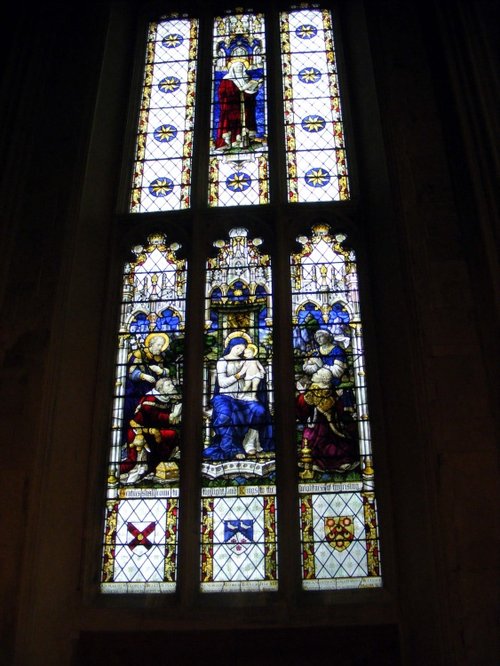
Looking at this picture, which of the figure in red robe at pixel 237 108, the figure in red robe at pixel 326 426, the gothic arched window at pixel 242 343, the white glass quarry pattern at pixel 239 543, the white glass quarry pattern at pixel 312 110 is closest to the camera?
the white glass quarry pattern at pixel 239 543

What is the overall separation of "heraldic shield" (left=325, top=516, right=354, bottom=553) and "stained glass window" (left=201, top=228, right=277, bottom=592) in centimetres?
35

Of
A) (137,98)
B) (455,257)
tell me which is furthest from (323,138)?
(455,257)

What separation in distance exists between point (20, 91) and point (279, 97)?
2.23 meters

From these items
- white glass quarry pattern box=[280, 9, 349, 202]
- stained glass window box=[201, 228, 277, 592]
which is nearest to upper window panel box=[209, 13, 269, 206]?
white glass quarry pattern box=[280, 9, 349, 202]

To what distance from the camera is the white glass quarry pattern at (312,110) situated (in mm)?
6684

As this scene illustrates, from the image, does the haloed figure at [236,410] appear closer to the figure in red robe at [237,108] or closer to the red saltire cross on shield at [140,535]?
the red saltire cross on shield at [140,535]

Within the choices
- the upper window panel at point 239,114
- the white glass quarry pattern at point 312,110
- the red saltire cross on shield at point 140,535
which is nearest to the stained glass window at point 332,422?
the white glass quarry pattern at point 312,110

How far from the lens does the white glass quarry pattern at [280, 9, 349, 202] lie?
6.68m

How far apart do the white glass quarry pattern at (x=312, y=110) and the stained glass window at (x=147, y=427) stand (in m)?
1.28

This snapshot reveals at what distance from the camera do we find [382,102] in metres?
6.17

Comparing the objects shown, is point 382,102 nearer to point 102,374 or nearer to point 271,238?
point 271,238

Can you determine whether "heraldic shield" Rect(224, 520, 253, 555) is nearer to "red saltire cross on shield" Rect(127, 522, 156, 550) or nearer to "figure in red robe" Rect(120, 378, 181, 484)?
"red saltire cross on shield" Rect(127, 522, 156, 550)

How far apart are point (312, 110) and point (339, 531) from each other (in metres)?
3.71

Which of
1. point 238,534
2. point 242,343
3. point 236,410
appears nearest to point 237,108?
point 242,343
